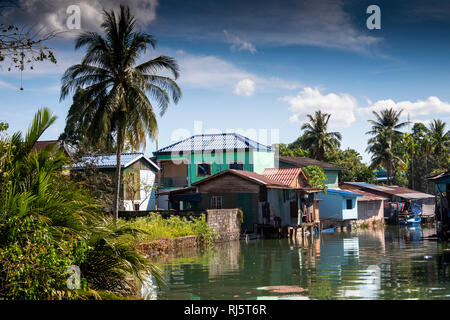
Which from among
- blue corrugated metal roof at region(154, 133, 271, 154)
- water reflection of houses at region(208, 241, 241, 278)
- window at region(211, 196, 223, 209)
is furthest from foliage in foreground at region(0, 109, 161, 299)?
blue corrugated metal roof at region(154, 133, 271, 154)

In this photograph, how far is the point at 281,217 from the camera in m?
38.4

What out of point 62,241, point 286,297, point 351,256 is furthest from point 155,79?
point 62,241

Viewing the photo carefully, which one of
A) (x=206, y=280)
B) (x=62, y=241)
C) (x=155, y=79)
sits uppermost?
→ (x=155, y=79)

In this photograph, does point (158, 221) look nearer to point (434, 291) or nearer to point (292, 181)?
point (292, 181)

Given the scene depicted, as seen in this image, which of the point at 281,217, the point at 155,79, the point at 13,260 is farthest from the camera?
the point at 281,217

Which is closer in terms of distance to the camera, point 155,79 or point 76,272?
point 76,272

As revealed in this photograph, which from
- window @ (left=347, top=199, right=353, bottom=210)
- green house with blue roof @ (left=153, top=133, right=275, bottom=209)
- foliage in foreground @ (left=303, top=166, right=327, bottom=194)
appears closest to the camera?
foliage in foreground @ (left=303, top=166, right=327, bottom=194)

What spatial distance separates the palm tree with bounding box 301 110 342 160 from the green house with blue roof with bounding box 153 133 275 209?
1356 cm

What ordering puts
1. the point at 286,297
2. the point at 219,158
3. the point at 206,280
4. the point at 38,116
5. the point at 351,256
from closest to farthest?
the point at 38,116 < the point at 286,297 < the point at 206,280 < the point at 351,256 < the point at 219,158

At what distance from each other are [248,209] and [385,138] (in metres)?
31.5

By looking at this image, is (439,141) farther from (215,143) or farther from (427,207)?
(215,143)

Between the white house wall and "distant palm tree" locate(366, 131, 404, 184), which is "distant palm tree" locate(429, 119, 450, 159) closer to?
"distant palm tree" locate(366, 131, 404, 184)

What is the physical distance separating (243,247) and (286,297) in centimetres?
1677

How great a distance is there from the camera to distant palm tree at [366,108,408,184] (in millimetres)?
62938
